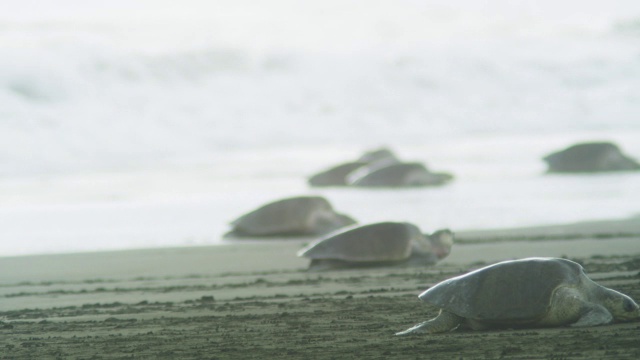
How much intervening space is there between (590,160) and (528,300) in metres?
16.0

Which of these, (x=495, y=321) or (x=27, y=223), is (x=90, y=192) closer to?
(x=27, y=223)

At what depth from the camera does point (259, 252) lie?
10.4 metres

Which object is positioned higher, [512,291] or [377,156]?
[377,156]

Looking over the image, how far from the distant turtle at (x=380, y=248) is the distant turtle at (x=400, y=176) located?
9.83 m

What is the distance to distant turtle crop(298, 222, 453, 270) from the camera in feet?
29.1

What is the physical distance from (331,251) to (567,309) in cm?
360

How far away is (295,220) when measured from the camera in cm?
1181

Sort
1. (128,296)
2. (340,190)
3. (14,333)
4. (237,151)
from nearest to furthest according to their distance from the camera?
1. (14,333)
2. (128,296)
3. (340,190)
4. (237,151)

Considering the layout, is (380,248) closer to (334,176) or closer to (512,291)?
(512,291)

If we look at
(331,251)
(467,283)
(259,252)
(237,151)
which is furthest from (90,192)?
(237,151)

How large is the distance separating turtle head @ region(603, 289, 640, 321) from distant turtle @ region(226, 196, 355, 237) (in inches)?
245

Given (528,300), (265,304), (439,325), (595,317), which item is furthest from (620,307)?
(265,304)

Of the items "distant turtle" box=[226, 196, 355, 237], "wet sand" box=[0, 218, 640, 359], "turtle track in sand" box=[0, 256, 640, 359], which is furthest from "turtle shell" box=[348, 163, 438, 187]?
"turtle track in sand" box=[0, 256, 640, 359]

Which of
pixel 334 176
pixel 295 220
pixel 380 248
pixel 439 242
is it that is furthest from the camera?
pixel 334 176
